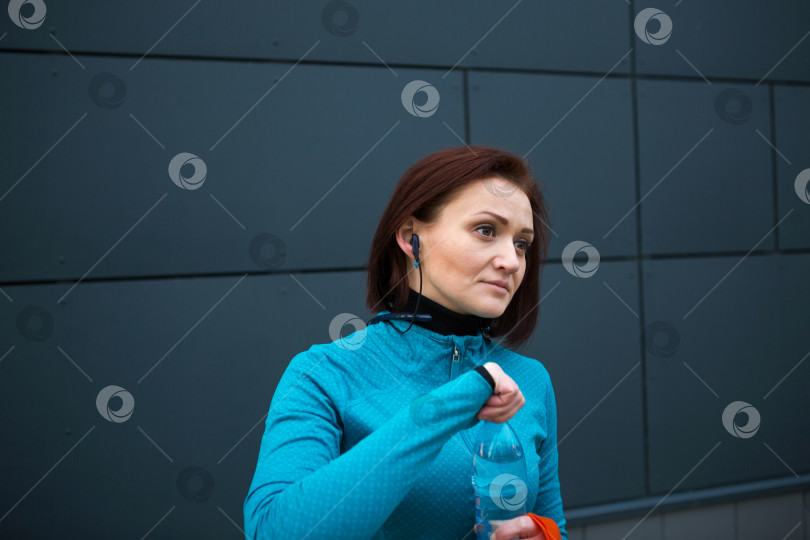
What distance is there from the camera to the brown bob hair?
1.61 meters

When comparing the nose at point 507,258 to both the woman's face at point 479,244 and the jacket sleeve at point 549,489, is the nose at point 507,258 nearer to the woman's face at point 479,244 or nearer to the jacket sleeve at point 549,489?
the woman's face at point 479,244

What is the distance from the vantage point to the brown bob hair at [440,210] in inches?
63.5

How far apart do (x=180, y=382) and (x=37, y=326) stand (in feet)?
2.19

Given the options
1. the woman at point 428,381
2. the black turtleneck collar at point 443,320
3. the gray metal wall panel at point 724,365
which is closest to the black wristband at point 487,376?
the woman at point 428,381

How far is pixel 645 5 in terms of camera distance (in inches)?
156

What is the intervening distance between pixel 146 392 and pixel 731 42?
3.86 meters

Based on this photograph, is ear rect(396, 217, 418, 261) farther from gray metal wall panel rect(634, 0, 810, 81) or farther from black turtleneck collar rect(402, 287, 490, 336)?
gray metal wall panel rect(634, 0, 810, 81)

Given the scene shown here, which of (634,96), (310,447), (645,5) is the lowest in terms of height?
(310,447)

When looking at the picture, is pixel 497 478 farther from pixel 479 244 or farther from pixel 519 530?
pixel 479 244

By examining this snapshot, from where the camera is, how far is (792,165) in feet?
14.0

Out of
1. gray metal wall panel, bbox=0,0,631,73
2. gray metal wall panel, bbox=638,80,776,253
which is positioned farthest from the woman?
gray metal wall panel, bbox=638,80,776,253

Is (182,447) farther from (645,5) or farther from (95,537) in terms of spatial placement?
(645,5)

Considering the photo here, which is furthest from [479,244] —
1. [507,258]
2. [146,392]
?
[146,392]

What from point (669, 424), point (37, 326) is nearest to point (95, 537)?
point (37, 326)
